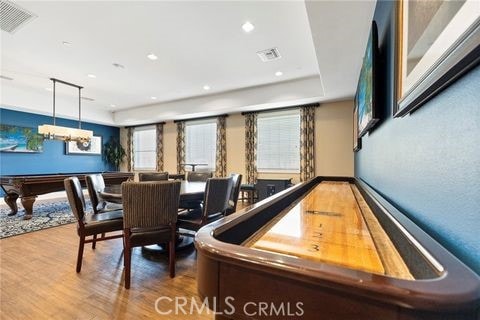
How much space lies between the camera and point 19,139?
6.25m

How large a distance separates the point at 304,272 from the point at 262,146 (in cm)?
582

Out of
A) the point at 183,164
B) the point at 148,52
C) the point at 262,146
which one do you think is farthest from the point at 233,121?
the point at 148,52

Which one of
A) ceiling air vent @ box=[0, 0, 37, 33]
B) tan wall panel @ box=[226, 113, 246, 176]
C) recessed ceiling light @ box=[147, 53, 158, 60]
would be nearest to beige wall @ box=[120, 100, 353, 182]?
tan wall panel @ box=[226, 113, 246, 176]

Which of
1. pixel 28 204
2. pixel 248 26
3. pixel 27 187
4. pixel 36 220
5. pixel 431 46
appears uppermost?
pixel 248 26

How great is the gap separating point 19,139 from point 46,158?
0.82 meters

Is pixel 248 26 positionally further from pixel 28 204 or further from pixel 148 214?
pixel 28 204

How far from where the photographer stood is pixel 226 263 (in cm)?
58

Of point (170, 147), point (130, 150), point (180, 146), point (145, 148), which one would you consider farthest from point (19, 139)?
point (180, 146)

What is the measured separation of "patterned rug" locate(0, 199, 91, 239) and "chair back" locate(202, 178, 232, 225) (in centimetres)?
329

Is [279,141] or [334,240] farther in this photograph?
[279,141]

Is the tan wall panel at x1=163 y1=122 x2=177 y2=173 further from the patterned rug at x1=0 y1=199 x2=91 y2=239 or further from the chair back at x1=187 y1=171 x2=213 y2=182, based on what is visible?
the chair back at x1=187 y1=171 x2=213 y2=182

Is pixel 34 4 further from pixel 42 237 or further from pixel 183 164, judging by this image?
pixel 183 164

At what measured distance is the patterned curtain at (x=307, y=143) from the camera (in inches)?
218

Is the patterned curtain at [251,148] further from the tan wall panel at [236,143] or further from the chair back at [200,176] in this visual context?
the chair back at [200,176]
